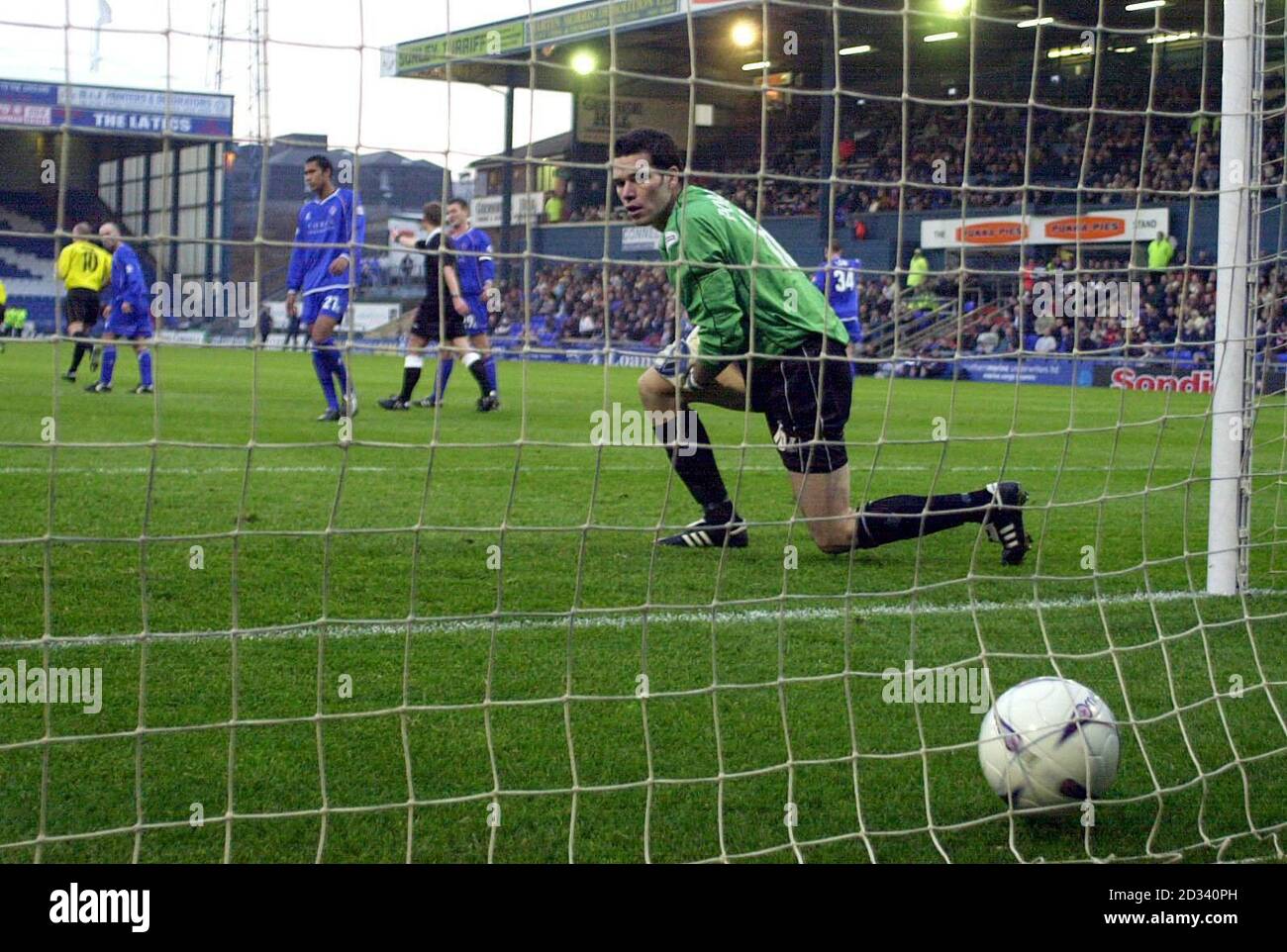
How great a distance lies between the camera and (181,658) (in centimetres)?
427

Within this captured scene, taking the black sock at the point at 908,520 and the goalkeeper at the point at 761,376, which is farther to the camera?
the black sock at the point at 908,520

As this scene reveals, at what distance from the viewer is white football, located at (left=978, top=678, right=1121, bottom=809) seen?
10.7 ft

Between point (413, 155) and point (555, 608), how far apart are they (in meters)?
2.07

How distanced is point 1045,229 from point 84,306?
365 inches

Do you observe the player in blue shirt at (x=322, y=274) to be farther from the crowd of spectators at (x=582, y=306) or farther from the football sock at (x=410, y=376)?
the crowd of spectators at (x=582, y=306)

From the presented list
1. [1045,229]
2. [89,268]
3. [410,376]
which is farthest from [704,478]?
[89,268]

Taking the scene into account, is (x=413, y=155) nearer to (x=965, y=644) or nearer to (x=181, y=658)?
(x=181, y=658)

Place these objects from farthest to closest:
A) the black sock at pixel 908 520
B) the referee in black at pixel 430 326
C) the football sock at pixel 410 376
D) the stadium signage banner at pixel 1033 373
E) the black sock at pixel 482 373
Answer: the stadium signage banner at pixel 1033 373 → the football sock at pixel 410 376 → the black sock at pixel 482 373 → the referee in black at pixel 430 326 → the black sock at pixel 908 520

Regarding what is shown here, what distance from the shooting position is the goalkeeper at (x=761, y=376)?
192 inches

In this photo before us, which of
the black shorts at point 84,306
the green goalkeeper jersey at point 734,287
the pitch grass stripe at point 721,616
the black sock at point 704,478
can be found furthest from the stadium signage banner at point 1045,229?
the black shorts at point 84,306

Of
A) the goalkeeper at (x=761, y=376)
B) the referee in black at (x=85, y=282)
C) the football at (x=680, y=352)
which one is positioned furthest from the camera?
the referee in black at (x=85, y=282)

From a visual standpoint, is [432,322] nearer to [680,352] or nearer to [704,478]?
[704,478]

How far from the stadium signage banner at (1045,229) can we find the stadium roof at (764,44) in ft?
2.09
